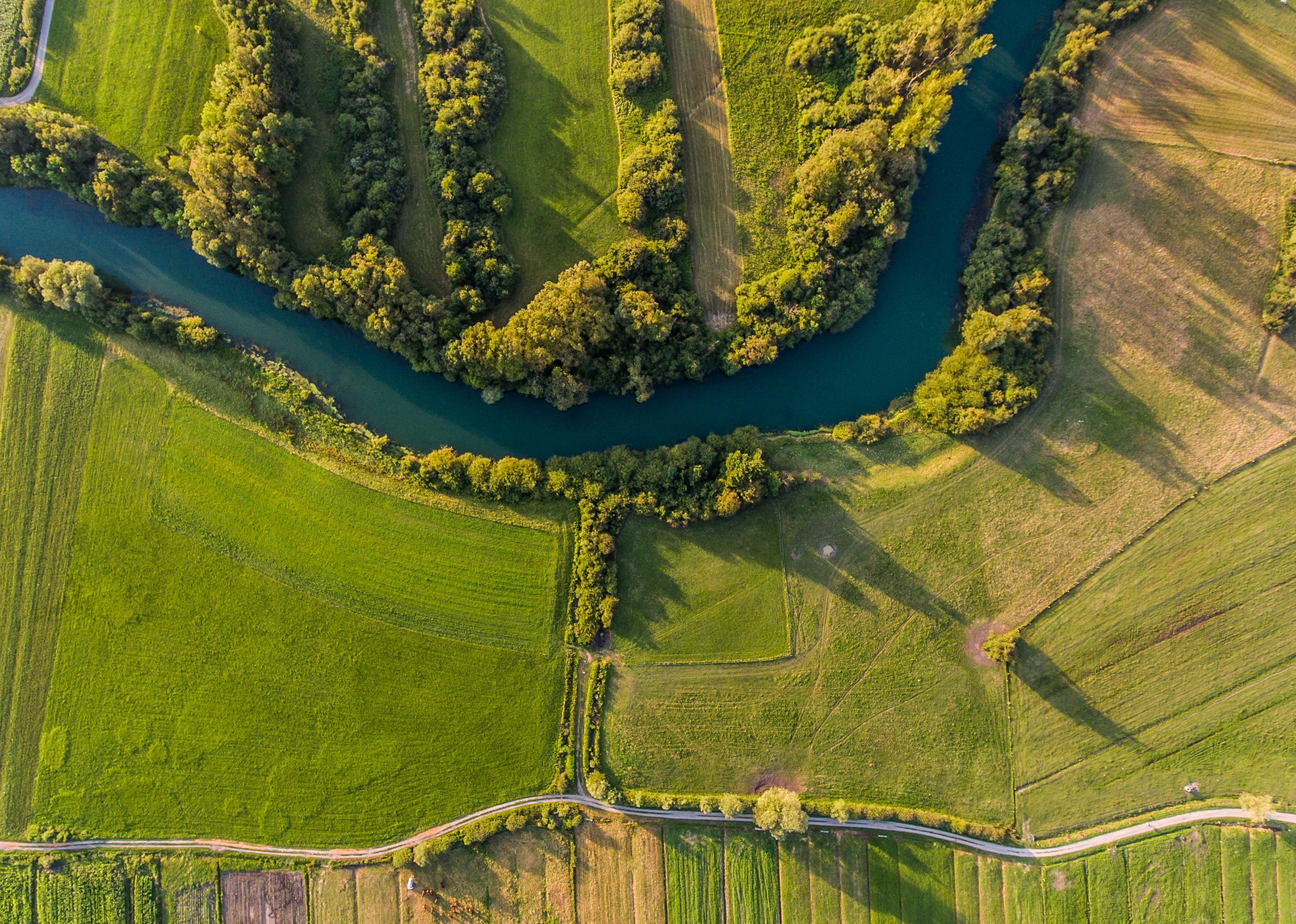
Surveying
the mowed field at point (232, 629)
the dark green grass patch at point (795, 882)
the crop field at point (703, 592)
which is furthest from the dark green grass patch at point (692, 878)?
the mowed field at point (232, 629)

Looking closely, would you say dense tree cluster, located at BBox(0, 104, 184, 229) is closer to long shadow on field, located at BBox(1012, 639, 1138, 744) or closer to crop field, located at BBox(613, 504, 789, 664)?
crop field, located at BBox(613, 504, 789, 664)

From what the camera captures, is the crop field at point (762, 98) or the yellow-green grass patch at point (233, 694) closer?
the crop field at point (762, 98)

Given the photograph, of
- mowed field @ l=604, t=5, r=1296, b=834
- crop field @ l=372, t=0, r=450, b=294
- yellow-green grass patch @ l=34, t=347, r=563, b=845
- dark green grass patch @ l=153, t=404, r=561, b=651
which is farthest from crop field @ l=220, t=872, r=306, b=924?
crop field @ l=372, t=0, r=450, b=294

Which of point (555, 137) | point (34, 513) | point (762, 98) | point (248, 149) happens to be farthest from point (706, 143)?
point (34, 513)

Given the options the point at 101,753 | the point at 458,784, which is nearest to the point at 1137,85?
the point at 458,784

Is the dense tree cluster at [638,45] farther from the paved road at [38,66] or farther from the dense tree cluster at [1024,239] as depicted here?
the paved road at [38,66]

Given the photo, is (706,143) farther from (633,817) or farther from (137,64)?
(633,817)
